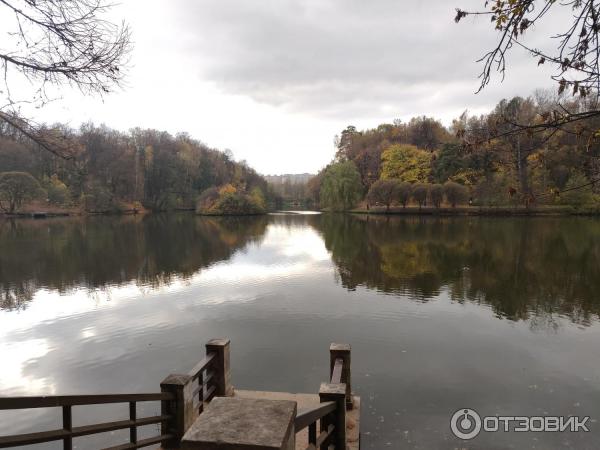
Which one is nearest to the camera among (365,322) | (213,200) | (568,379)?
(568,379)

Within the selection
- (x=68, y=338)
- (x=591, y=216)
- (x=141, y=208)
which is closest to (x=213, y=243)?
(x=68, y=338)

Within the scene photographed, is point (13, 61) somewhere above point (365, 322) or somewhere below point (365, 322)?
above

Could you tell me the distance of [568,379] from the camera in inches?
309

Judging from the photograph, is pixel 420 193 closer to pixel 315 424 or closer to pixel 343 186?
pixel 343 186

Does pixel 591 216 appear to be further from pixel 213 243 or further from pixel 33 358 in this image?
A: pixel 33 358

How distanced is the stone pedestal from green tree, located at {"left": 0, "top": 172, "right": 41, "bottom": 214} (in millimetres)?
64946

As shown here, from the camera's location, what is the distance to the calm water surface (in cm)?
704

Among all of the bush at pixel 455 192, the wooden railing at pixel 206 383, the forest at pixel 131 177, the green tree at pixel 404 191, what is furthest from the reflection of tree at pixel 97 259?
the bush at pixel 455 192

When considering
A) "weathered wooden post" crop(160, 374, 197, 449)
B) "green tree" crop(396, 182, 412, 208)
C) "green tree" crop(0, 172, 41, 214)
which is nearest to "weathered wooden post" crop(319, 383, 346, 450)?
"weathered wooden post" crop(160, 374, 197, 449)

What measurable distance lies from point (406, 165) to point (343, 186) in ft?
37.6

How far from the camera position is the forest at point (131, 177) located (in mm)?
61844

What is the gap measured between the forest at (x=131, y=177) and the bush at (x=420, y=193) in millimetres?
27311

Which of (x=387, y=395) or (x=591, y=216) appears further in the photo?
(x=591, y=216)

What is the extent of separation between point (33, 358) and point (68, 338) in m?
1.25
